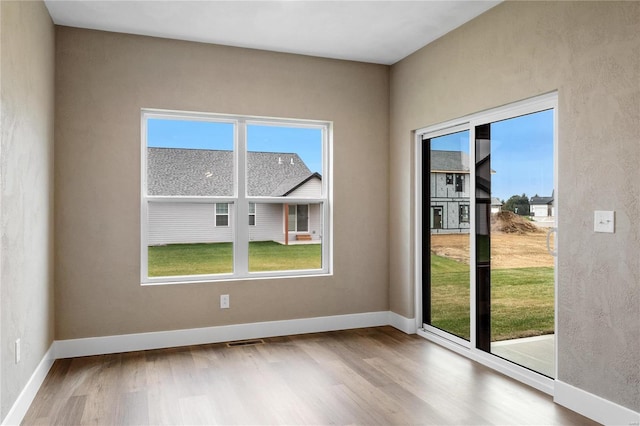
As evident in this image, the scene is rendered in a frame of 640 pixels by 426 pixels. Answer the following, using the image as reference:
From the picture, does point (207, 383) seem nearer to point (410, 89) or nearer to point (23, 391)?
point (23, 391)

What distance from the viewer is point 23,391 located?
2812mm

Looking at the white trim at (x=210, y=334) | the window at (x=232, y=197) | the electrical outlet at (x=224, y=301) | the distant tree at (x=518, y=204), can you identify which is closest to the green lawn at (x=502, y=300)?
the distant tree at (x=518, y=204)

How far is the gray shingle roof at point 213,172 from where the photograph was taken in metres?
4.29

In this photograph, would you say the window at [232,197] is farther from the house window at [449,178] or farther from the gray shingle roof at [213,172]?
the house window at [449,178]

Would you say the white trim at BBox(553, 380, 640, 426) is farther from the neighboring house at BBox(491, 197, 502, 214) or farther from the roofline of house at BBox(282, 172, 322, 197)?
the roofline of house at BBox(282, 172, 322, 197)

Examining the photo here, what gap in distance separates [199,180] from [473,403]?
2963 mm

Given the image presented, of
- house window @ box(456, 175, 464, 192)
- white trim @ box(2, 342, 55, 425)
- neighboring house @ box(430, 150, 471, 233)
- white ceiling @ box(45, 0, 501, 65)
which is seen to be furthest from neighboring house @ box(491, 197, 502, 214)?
white trim @ box(2, 342, 55, 425)

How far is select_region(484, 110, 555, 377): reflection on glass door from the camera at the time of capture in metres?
3.21

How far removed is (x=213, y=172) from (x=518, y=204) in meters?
2.69

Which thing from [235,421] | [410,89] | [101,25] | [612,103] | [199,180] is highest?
[101,25]

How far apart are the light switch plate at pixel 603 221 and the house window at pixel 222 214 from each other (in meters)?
3.06

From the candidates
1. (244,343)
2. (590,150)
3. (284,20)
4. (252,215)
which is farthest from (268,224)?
(590,150)

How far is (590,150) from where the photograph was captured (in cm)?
277

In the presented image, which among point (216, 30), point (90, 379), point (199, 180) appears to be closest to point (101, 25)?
point (216, 30)
